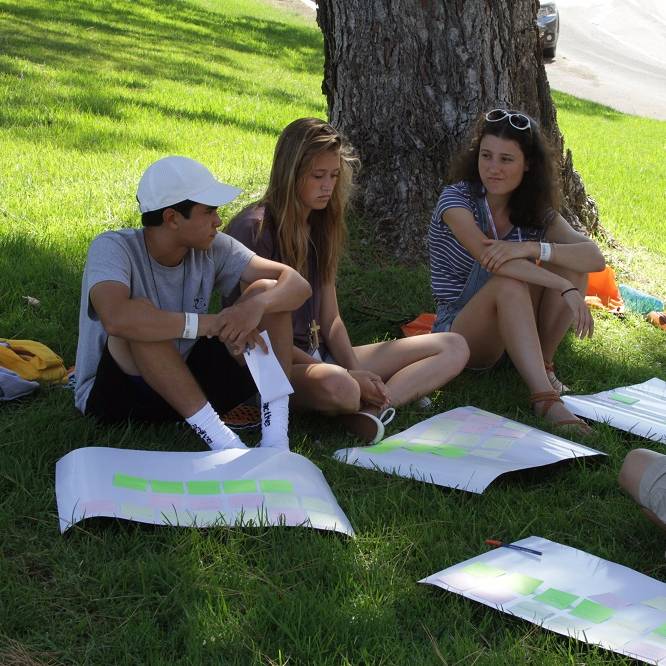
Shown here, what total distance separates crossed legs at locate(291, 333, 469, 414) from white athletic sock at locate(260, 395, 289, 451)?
23 cm

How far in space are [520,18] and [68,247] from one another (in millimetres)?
2699

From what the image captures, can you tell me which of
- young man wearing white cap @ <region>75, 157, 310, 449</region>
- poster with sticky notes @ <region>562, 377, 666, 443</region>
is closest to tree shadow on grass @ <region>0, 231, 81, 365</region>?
young man wearing white cap @ <region>75, 157, 310, 449</region>

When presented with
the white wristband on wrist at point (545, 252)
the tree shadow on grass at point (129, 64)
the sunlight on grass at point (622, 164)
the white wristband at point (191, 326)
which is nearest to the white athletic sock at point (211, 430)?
the white wristband at point (191, 326)

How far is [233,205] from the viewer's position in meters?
6.02

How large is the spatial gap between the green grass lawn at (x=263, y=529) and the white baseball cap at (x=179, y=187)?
0.83 metres

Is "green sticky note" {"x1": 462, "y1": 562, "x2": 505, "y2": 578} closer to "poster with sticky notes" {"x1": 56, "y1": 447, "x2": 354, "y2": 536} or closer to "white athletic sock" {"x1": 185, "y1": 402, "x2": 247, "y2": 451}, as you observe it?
"poster with sticky notes" {"x1": 56, "y1": 447, "x2": 354, "y2": 536}

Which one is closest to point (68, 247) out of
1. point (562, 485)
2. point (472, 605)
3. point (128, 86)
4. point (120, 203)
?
point (120, 203)

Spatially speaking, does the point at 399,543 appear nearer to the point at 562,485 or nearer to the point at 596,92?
the point at 562,485

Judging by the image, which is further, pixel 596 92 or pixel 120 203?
pixel 596 92

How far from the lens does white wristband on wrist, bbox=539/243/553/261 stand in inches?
170

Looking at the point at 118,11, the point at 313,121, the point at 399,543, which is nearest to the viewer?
the point at 399,543

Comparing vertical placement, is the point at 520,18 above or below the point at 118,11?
above

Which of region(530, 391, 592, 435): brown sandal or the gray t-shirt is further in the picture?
region(530, 391, 592, 435): brown sandal

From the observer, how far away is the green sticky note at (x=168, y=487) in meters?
3.08
